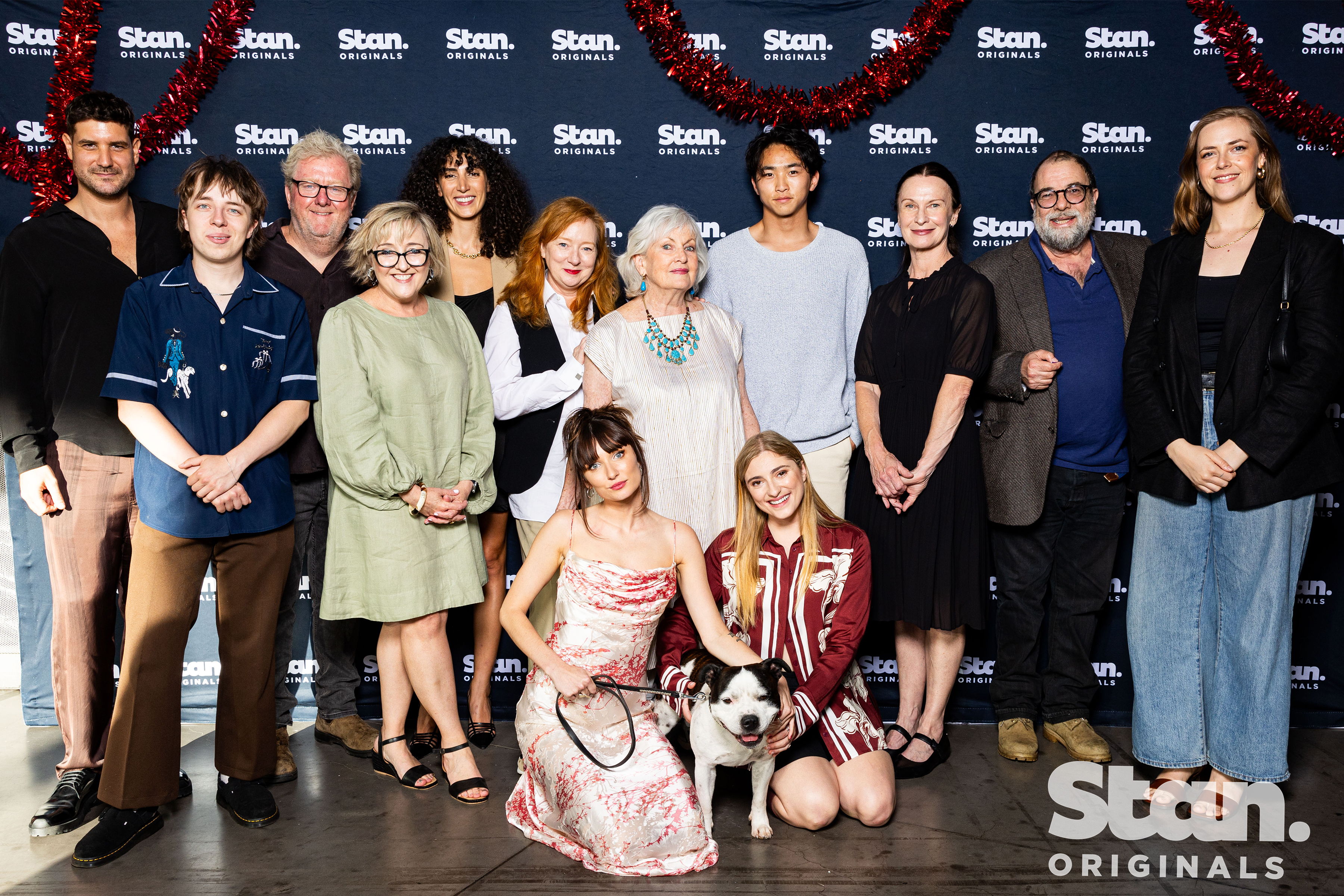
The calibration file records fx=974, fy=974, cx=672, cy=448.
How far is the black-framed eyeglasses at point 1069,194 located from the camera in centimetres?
318

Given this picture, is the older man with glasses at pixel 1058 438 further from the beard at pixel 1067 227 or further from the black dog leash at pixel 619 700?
the black dog leash at pixel 619 700

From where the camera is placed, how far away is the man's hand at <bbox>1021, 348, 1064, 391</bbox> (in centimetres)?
316

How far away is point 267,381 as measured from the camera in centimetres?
279

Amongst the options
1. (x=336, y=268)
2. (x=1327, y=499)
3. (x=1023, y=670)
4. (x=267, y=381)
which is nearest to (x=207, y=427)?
(x=267, y=381)

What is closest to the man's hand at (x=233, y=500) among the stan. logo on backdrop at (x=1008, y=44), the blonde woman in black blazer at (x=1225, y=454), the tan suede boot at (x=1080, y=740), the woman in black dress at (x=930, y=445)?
the woman in black dress at (x=930, y=445)

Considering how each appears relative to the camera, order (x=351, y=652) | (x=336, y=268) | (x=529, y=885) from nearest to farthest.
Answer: (x=529, y=885)
(x=336, y=268)
(x=351, y=652)

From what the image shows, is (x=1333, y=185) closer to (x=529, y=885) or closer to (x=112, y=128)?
(x=529, y=885)

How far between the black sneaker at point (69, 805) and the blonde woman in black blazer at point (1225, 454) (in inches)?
124

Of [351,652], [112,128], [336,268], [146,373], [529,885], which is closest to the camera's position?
[529,885]

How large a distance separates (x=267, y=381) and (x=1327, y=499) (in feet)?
12.3

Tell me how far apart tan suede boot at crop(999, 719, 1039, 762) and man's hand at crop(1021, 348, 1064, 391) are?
45.7 inches

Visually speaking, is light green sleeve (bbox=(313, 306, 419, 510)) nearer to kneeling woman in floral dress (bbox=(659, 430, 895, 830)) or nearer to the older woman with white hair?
the older woman with white hair

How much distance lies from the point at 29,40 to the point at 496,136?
1.79 meters

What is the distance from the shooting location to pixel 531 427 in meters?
3.27
